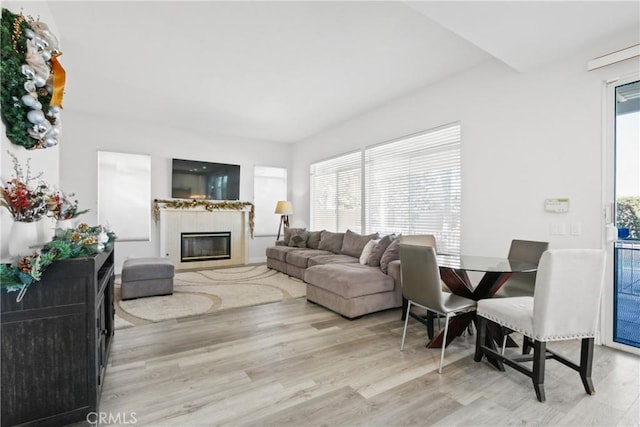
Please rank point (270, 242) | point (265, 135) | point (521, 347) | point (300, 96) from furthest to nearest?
1. point (270, 242)
2. point (265, 135)
3. point (300, 96)
4. point (521, 347)

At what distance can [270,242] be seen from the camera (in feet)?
25.8

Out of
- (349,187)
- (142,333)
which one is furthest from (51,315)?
(349,187)

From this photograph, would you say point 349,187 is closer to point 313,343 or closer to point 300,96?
point 300,96

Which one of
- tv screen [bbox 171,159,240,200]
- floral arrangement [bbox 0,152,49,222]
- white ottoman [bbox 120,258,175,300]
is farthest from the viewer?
tv screen [bbox 171,159,240,200]

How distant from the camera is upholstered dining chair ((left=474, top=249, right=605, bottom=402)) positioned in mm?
1954

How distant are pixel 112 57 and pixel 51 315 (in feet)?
10.9

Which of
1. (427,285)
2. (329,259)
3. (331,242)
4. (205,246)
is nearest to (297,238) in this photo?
(331,242)

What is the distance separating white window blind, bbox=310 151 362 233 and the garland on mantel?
150 centimetres

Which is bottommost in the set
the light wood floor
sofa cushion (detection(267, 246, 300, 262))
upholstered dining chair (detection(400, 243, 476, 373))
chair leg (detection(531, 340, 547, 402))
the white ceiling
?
the light wood floor

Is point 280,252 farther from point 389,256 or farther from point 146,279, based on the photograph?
point 389,256

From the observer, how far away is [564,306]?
1990 millimetres

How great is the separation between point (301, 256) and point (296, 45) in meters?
3.31

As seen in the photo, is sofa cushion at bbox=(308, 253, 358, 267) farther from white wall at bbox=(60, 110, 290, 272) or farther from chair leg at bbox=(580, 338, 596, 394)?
→ chair leg at bbox=(580, 338, 596, 394)

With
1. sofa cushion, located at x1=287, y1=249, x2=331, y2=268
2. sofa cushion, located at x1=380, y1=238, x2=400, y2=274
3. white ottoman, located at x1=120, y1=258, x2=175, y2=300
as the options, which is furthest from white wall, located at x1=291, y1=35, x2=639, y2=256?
white ottoman, located at x1=120, y1=258, x2=175, y2=300
